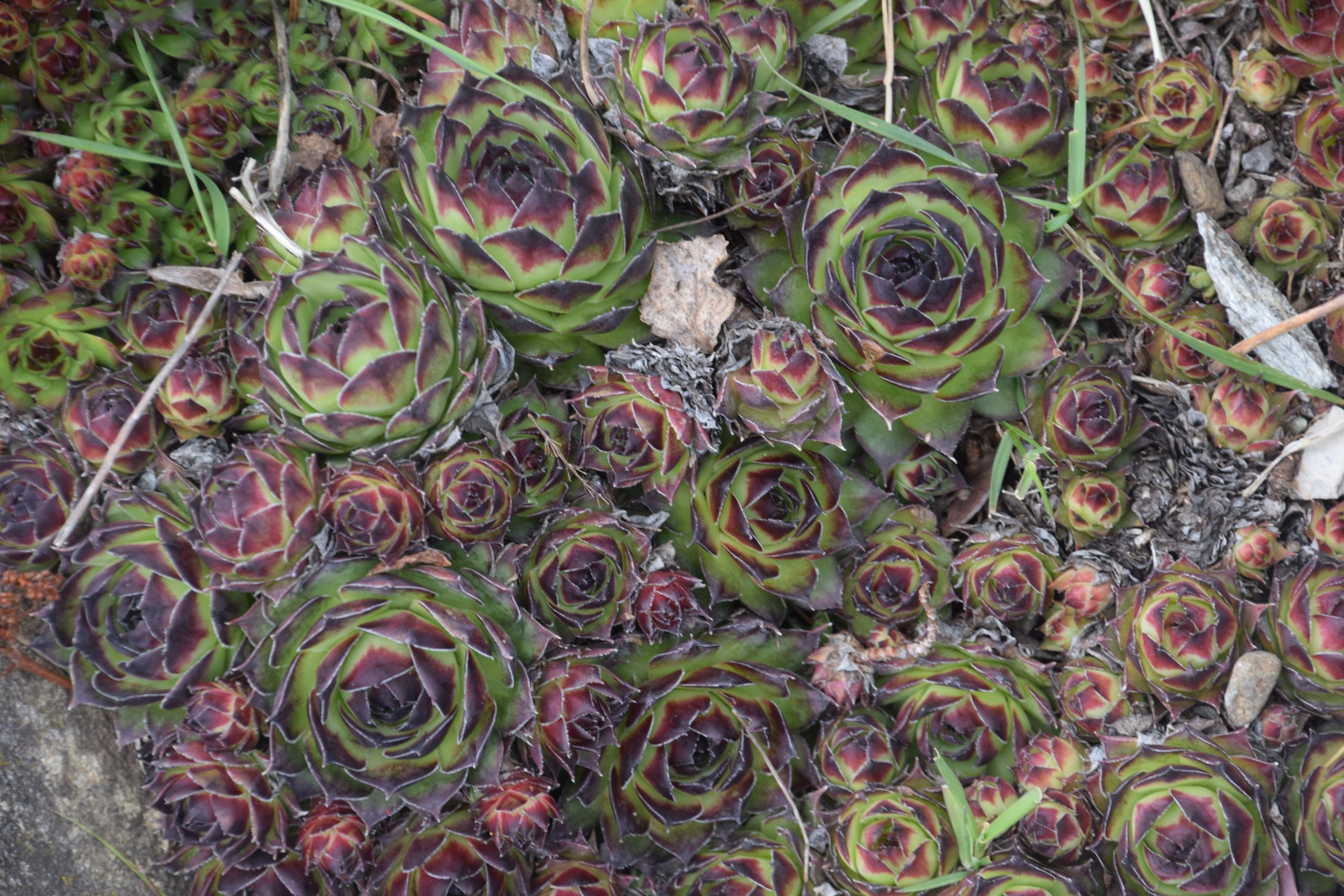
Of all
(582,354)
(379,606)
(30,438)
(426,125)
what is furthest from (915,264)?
(30,438)

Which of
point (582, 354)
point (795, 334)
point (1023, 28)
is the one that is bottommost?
point (582, 354)

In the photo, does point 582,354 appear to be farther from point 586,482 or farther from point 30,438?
point 30,438

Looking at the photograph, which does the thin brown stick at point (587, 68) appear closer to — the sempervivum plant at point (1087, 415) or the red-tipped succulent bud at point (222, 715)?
the sempervivum plant at point (1087, 415)

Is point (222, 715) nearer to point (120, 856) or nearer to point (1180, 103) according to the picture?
point (120, 856)

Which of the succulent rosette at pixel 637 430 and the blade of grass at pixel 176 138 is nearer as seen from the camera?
the succulent rosette at pixel 637 430

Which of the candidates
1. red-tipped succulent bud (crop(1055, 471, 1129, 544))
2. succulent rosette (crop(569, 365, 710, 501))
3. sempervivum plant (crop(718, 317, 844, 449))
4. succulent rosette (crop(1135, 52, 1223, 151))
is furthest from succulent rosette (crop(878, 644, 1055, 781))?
succulent rosette (crop(1135, 52, 1223, 151))

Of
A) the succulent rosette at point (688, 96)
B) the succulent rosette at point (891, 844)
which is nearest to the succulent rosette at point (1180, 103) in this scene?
the succulent rosette at point (688, 96)
